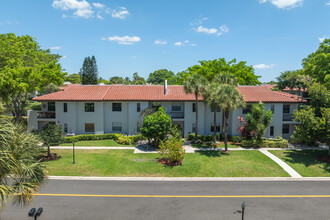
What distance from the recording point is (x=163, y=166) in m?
20.2

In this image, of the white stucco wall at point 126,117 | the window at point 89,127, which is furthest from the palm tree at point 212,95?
the window at point 89,127

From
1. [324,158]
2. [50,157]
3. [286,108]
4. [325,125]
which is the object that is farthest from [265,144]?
[50,157]

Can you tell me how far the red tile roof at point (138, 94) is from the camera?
3077 centimetres

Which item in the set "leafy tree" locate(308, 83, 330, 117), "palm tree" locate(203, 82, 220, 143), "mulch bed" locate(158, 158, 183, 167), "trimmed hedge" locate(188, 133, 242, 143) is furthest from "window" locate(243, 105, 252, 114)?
"mulch bed" locate(158, 158, 183, 167)

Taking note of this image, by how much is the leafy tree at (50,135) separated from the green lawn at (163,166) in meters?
1.84

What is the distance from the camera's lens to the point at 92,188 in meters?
15.7

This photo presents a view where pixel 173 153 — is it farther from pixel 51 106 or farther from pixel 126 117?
pixel 51 106

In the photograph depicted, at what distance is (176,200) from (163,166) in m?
6.32

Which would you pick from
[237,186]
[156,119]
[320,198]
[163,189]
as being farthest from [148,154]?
[320,198]

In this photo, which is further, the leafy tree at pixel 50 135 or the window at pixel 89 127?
the window at pixel 89 127

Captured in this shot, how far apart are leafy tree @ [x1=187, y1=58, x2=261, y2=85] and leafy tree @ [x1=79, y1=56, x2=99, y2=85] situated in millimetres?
44097

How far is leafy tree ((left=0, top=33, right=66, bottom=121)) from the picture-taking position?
92.2ft

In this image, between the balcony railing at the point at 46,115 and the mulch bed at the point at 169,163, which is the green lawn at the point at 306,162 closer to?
the mulch bed at the point at 169,163

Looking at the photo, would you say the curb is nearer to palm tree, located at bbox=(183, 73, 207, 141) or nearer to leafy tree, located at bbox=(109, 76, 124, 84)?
palm tree, located at bbox=(183, 73, 207, 141)
